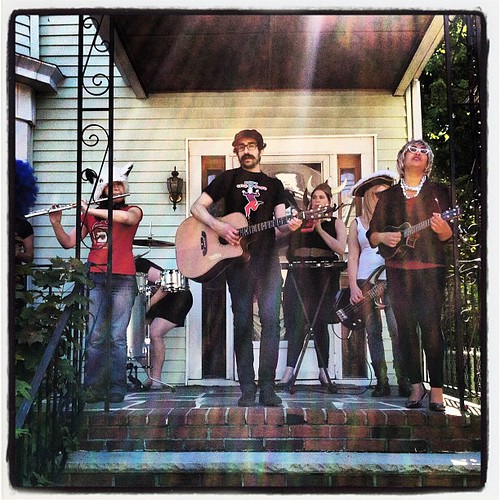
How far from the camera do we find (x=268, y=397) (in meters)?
4.35

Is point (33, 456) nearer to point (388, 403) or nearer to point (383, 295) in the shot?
point (388, 403)

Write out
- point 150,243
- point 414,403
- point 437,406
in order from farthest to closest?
1. point 150,243
2. point 414,403
3. point 437,406

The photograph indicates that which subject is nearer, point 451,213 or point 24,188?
point 451,213

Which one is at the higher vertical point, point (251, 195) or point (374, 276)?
point (251, 195)

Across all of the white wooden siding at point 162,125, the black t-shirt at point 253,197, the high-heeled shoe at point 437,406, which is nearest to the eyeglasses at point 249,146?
the black t-shirt at point 253,197

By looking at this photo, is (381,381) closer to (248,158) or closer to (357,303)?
(357,303)

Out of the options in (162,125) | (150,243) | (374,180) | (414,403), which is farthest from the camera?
A: (162,125)

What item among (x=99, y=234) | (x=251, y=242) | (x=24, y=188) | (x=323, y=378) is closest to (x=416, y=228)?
(x=251, y=242)

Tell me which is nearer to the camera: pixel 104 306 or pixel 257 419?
pixel 257 419

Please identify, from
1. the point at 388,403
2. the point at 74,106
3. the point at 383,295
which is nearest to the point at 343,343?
the point at 383,295

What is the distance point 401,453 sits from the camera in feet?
13.3

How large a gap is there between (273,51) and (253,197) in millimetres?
1060

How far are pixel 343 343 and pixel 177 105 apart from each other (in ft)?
7.41

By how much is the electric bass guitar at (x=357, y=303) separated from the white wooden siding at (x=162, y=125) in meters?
0.98
